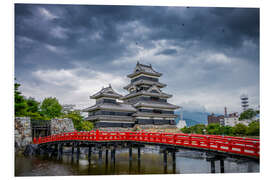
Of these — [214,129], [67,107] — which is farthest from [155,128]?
[67,107]

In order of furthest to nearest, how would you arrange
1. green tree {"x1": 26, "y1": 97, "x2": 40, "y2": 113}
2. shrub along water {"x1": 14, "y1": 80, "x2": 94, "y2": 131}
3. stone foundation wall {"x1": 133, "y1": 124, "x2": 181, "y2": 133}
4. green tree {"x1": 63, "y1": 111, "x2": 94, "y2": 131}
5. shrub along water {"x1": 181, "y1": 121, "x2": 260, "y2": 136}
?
green tree {"x1": 26, "y1": 97, "x2": 40, "y2": 113}, stone foundation wall {"x1": 133, "y1": 124, "x2": 181, "y2": 133}, green tree {"x1": 63, "y1": 111, "x2": 94, "y2": 131}, shrub along water {"x1": 14, "y1": 80, "x2": 94, "y2": 131}, shrub along water {"x1": 181, "y1": 121, "x2": 260, "y2": 136}

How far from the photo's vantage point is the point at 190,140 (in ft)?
27.1

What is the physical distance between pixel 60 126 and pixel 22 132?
3153mm

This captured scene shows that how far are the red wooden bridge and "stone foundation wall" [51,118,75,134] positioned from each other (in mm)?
3955

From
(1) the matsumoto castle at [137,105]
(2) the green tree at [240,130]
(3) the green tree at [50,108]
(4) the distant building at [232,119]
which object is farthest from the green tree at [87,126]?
(4) the distant building at [232,119]

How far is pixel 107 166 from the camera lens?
1116cm

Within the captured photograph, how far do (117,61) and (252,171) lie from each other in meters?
11.2

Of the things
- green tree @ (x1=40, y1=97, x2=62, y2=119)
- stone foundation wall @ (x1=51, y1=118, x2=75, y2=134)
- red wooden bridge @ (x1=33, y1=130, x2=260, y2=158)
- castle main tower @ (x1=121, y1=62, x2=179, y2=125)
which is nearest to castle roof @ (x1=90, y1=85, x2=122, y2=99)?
castle main tower @ (x1=121, y1=62, x2=179, y2=125)

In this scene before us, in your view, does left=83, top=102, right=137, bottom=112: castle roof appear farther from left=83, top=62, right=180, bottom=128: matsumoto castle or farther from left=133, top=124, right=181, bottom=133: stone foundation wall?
left=133, top=124, right=181, bottom=133: stone foundation wall

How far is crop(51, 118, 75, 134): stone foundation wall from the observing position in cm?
1880

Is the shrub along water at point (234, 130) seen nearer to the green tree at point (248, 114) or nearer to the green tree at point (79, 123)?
the green tree at point (248, 114)
